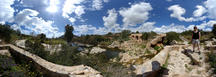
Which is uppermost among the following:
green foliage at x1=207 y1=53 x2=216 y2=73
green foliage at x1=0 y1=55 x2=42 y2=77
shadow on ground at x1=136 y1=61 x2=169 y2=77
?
green foliage at x1=0 y1=55 x2=42 y2=77

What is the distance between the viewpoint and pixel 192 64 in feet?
19.5

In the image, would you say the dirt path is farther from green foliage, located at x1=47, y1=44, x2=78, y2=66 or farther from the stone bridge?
green foliage, located at x1=47, y1=44, x2=78, y2=66

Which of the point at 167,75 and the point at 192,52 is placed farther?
the point at 192,52

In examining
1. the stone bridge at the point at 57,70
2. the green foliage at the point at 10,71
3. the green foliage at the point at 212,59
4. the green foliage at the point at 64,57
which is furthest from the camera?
the green foliage at the point at 64,57

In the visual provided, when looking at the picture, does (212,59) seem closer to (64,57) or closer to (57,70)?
(57,70)

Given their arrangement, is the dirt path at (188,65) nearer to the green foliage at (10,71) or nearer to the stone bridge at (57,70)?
the stone bridge at (57,70)

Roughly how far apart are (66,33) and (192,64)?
3818 cm

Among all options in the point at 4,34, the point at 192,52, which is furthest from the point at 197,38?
the point at 4,34

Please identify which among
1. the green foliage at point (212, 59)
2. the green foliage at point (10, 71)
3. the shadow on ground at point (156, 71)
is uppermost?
the green foliage at point (10, 71)

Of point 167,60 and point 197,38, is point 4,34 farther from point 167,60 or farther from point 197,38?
point 197,38

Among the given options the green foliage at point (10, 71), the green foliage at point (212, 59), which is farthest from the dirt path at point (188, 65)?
the green foliage at point (10, 71)

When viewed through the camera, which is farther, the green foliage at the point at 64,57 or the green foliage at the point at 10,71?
the green foliage at the point at 64,57

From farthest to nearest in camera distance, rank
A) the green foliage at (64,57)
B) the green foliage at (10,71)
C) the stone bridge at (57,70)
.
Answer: the green foliage at (64,57)
the stone bridge at (57,70)
the green foliage at (10,71)

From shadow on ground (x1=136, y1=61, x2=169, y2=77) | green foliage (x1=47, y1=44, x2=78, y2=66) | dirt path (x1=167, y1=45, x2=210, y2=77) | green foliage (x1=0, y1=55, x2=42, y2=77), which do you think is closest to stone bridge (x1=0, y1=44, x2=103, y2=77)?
green foliage (x1=0, y1=55, x2=42, y2=77)
